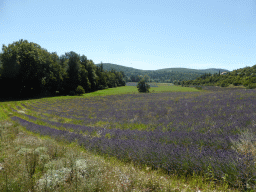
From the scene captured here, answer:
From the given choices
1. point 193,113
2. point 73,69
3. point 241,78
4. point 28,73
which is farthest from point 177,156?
point 241,78

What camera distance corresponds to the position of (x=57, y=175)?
312 cm

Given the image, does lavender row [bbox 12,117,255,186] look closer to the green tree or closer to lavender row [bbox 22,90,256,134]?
lavender row [bbox 22,90,256,134]

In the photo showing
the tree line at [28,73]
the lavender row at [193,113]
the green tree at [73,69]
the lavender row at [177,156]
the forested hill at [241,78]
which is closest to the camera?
the lavender row at [177,156]

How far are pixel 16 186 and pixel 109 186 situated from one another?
198cm

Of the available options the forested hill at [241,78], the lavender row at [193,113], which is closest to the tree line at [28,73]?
the lavender row at [193,113]

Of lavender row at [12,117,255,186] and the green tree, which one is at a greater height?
the green tree

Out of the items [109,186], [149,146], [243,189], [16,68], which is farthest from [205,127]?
→ [16,68]

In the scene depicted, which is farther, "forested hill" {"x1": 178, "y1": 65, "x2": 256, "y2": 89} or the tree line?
"forested hill" {"x1": 178, "y1": 65, "x2": 256, "y2": 89}

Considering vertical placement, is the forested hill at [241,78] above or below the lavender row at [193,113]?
above

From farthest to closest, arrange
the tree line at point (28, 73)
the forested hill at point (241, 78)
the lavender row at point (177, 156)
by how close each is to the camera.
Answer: the forested hill at point (241, 78)
the tree line at point (28, 73)
the lavender row at point (177, 156)

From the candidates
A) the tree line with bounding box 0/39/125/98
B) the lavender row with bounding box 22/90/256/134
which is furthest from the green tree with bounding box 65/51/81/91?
the lavender row with bounding box 22/90/256/134

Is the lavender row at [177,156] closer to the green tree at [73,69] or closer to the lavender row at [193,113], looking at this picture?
the lavender row at [193,113]

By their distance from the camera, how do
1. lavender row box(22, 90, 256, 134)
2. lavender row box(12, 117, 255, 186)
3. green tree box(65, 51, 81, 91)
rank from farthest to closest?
green tree box(65, 51, 81, 91), lavender row box(22, 90, 256, 134), lavender row box(12, 117, 255, 186)

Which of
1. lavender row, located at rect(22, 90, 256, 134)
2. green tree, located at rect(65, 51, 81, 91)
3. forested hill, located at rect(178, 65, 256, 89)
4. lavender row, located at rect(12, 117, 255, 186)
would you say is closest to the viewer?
lavender row, located at rect(12, 117, 255, 186)
